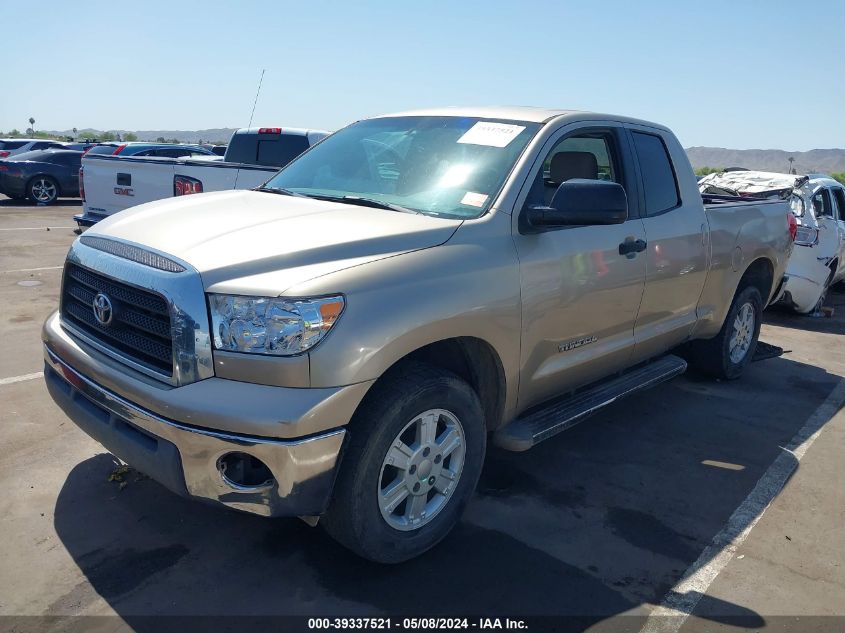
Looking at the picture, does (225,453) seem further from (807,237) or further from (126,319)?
(807,237)

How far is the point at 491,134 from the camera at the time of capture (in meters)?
3.91

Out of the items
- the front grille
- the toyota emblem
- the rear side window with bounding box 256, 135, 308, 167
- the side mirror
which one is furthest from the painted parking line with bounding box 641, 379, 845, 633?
the rear side window with bounding box 256, 135, 308, 167

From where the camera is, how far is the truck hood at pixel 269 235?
9.14 feet

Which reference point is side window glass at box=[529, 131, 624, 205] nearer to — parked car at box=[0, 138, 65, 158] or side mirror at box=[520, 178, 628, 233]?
side mirror at box=[520, 178, 628, 233]

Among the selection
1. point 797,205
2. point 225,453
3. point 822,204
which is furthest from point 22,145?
point 225,453

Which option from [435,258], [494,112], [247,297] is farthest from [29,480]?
[494,112]

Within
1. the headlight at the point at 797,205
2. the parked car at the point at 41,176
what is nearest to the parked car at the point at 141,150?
the parked car at the point at 41,176

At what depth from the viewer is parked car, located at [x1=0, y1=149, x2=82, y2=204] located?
700 inches

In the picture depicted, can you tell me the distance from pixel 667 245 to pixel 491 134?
148 centimetres

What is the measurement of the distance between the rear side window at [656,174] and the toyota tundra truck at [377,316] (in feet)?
0.11

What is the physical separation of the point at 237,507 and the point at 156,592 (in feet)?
1.86

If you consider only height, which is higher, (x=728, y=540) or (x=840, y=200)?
(x=840, y=200)

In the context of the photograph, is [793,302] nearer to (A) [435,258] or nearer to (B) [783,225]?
(B) [783,225]

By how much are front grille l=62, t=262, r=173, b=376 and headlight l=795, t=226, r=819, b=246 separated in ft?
26.5
